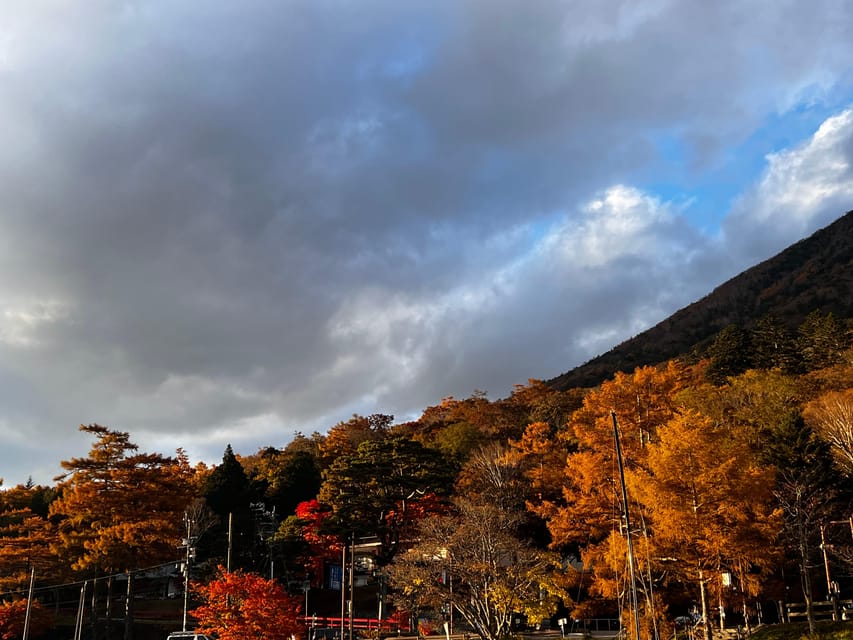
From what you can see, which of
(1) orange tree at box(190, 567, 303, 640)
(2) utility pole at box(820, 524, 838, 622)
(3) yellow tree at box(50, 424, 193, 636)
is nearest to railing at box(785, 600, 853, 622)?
(2) utility pole at box(820, 524, 838, 622)

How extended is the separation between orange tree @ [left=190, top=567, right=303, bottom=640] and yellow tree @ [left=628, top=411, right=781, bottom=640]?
19.1 metres

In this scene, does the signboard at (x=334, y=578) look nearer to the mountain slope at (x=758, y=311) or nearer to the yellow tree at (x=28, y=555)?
the yellow tree at (x=28, y=555)

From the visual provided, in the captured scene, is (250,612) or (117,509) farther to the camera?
(117,509)

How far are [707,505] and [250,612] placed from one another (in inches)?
917

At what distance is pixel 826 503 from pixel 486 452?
84.1 feet

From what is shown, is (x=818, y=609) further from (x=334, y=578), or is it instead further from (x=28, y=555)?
(x=28, y=555)

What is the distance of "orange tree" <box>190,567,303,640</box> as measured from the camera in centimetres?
3253

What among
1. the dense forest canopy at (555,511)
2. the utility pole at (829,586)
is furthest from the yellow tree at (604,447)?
the utility pole at (829,586)

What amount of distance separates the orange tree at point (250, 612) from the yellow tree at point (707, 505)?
62.7ft

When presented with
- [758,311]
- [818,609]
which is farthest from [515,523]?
[758,311]

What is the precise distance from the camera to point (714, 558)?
31.2 metres

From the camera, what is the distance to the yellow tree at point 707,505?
99.5 ft

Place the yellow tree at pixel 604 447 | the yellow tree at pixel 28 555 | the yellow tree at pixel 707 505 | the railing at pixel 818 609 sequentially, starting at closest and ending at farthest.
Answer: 1. the yellow tree at pixel 707 505
2. the railing at pixel 818 609
3. the yellow tree at pixel 604 447
4. the yellow tree at pixel 28 555

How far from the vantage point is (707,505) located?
3098cm
